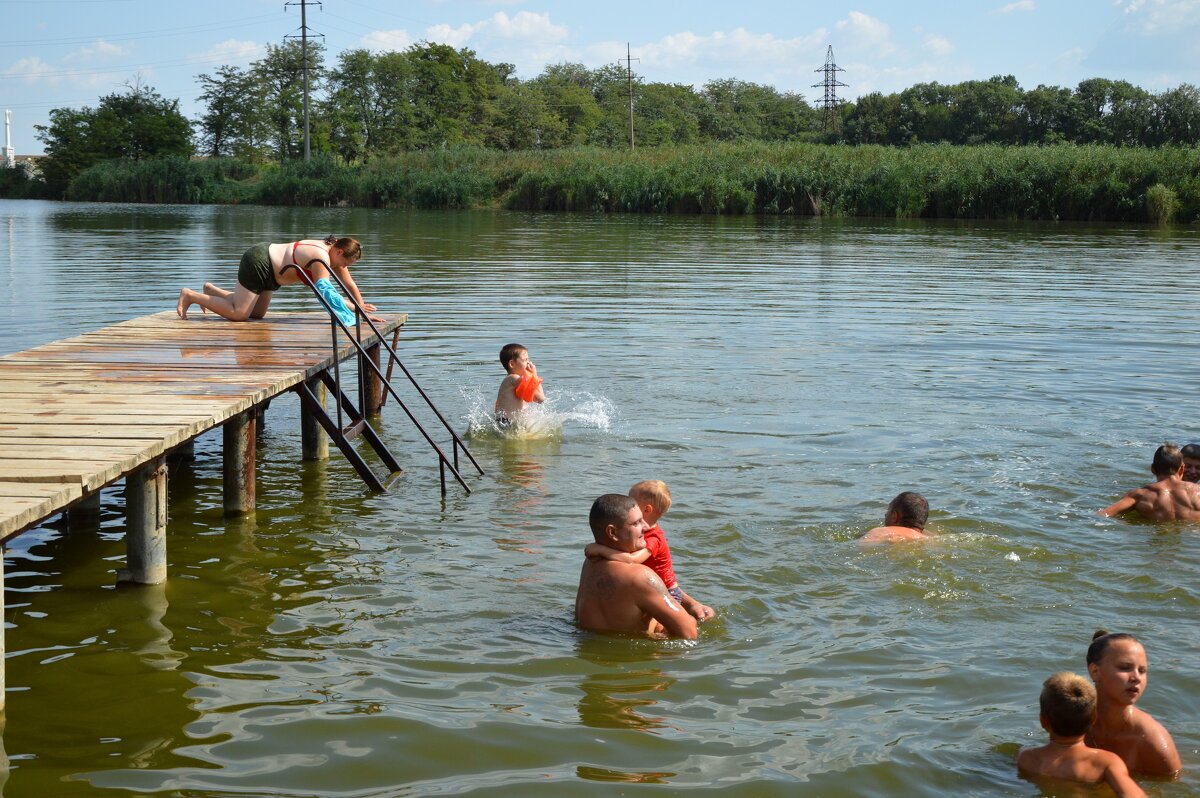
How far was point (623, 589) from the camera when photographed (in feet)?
20.9

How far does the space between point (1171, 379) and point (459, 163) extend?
51.2 meters

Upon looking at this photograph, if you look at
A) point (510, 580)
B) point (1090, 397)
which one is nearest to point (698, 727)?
point (510, 580)

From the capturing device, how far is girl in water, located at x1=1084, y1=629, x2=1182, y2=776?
5000mm

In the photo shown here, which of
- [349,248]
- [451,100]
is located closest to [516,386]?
[349,248]

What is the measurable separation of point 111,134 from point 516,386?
85284 millimetres

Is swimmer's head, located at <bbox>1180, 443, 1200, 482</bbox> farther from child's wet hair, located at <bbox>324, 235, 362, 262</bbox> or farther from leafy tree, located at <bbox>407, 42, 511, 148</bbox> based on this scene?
leafy tree, located at <bbox>407, 42, 511, 148</bbox>

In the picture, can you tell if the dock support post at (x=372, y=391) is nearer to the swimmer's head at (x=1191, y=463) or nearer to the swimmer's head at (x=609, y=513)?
the swimmer's head at (x=609, y=513)

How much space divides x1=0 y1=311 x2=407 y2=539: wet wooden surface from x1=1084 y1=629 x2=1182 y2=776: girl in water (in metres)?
4.54

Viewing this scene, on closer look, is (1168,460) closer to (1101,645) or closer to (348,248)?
(1101,645)

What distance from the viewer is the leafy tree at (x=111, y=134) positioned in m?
83.9

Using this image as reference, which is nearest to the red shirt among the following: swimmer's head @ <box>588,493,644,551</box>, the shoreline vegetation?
swimmer's head @ <box>588,493,644,551</box>

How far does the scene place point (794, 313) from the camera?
64.3ft

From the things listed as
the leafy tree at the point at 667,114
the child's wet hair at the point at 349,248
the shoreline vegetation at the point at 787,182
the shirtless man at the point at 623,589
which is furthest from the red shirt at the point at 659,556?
the leafy tree at the point at 667,114

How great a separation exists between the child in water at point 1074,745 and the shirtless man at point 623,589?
6.54ft
